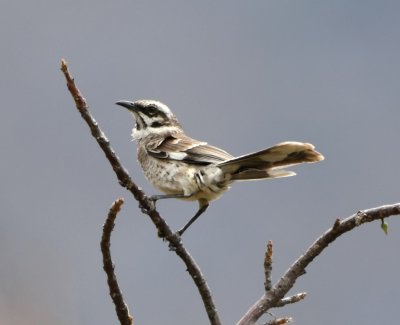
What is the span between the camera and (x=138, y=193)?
13.8ft

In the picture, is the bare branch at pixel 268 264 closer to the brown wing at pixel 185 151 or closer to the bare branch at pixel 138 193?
the bare branch at pixel 138 193

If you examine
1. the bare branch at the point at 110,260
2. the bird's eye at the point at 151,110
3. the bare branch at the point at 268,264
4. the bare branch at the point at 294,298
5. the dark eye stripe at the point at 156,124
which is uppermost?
the bird's eye at the point at 151,110

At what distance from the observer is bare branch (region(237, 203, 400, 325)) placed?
3562 millimetres

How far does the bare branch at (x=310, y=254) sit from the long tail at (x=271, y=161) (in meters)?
0.97

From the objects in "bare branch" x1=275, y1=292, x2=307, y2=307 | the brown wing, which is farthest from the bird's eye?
"bare branch" x1=275, y1=292, x2=307, y2=307

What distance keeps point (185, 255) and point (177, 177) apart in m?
2.18

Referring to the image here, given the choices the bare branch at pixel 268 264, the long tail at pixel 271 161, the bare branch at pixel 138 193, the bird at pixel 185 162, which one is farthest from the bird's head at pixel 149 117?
the bare branch at pixel 268 264

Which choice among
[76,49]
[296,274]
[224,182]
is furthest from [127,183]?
[76,49]

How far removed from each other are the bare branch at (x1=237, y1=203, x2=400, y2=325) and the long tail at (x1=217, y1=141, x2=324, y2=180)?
0.97m

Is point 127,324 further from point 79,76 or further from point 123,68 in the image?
point 123,68

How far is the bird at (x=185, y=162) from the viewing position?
224 inches

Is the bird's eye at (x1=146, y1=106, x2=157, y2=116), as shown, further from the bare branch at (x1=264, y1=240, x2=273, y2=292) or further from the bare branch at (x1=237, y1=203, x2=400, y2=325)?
the bare branch at (x1=237, y1=203, x2=400, y2=325)

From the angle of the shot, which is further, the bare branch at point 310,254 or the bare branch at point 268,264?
the bare branch at point 268,264

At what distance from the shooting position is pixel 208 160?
6.34 meters
